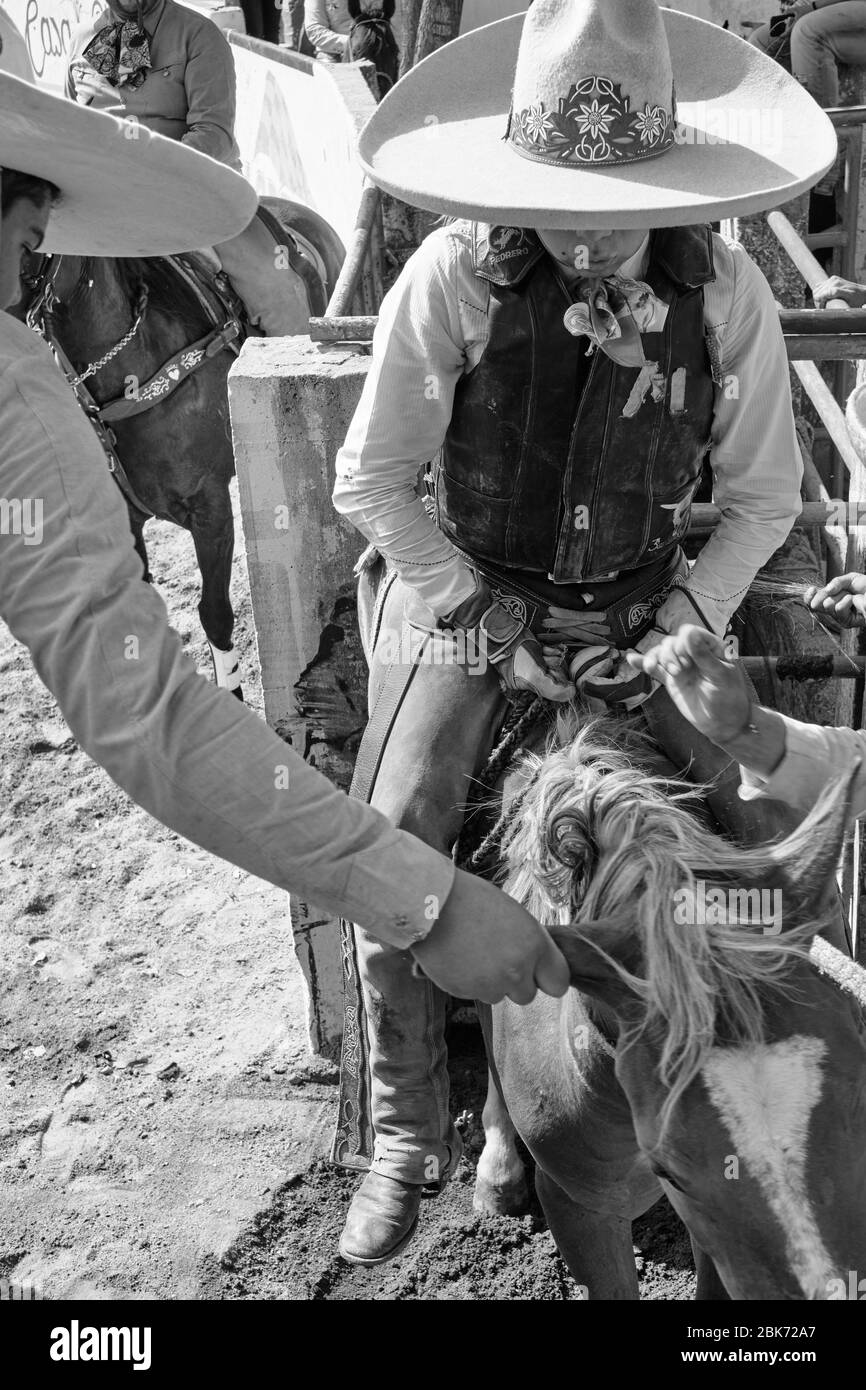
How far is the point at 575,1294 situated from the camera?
3287 millimetres

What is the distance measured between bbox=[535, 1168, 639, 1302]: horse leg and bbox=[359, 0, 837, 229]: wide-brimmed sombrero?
204 cm

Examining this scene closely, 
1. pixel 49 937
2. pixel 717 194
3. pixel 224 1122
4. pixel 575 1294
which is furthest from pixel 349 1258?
pixel 717 194

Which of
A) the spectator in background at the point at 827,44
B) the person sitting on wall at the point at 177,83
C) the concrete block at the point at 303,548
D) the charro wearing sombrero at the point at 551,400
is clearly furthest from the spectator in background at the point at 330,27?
the charro wearing sombrero at the point at 551,400

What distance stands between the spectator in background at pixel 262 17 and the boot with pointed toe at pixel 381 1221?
50.5 ft

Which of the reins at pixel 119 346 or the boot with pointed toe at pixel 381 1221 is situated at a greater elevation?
the reins at pixel 119 346

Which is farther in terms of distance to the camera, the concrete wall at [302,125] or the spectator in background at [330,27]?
the spectator in background at [330,27]

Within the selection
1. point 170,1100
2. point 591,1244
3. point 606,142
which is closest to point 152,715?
point 606,142

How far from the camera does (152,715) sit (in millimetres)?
1893

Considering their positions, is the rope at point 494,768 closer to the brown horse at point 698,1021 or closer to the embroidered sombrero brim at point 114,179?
the brown horse at point 698,1021

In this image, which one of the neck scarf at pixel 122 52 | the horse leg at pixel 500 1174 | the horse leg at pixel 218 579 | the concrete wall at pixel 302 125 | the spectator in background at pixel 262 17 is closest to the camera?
the horse leg at pixel 500 1174

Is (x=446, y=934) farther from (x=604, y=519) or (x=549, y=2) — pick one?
(x=549, y=2)

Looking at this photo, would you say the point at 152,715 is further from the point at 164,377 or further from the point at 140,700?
the point at 164,377

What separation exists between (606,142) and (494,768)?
131 cm

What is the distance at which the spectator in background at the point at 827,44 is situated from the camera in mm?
7141
